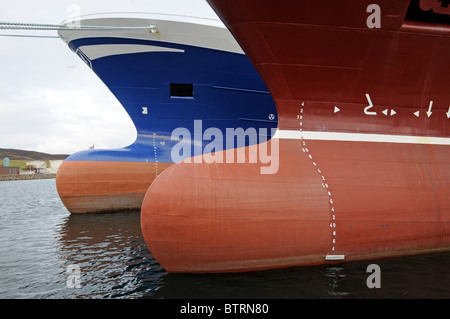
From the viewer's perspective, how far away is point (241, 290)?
10.9 feet

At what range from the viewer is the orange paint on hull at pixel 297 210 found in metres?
3.56

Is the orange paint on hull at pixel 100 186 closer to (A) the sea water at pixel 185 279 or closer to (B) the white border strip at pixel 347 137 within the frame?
(A) the sea water at pixel 185 279

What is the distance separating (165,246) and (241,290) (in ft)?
3.39

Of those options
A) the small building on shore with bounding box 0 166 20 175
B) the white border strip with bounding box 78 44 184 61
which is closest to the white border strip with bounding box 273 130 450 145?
the white border strip with bounding box 78 44 184 61

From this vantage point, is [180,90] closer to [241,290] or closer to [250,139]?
[250,139]

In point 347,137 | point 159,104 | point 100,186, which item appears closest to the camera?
point 347,137

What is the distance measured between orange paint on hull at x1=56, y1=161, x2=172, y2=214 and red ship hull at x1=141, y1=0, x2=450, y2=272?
17.3 ft

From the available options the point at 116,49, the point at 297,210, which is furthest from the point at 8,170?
the point at 297,210

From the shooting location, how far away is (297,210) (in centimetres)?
373

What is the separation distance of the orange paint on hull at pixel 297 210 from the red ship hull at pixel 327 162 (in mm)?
14

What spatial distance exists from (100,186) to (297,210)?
668 cm

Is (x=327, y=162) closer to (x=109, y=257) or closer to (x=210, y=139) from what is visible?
(x=109, y=257)

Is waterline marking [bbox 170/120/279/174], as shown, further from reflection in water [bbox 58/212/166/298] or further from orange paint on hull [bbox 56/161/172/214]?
reflection in water [bbox 58/212/166/298]
